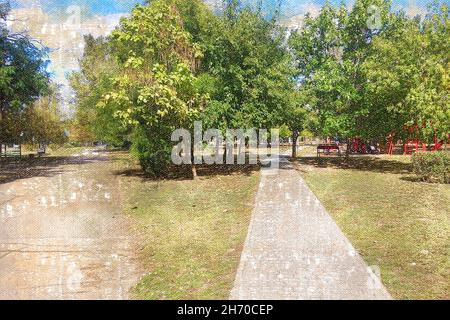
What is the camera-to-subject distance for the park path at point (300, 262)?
603 cm

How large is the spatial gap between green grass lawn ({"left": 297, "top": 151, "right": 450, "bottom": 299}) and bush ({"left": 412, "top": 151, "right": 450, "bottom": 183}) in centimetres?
65

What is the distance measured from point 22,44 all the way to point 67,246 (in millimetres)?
21590

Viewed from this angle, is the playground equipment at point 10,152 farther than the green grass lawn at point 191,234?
Yes

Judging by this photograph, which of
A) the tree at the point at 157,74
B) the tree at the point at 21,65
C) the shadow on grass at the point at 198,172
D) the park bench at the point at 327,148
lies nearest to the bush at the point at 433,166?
the shadow on grass at the point at 198,172

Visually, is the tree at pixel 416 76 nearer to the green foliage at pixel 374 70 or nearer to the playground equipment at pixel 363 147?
the green foliage at pixel 374 70

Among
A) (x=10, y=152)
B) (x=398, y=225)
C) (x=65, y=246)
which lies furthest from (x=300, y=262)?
(x=10, y=152)

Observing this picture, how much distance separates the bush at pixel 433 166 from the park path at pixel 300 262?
28.9 feet

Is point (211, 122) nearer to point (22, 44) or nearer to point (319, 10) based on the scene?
point (319, 10)

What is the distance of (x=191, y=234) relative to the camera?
9.84 m

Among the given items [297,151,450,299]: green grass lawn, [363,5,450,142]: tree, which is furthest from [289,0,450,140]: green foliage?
[297,151,450,299]: green grass lawn

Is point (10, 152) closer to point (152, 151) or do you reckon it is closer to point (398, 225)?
point (152, 151)

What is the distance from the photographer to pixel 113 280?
271 inches
